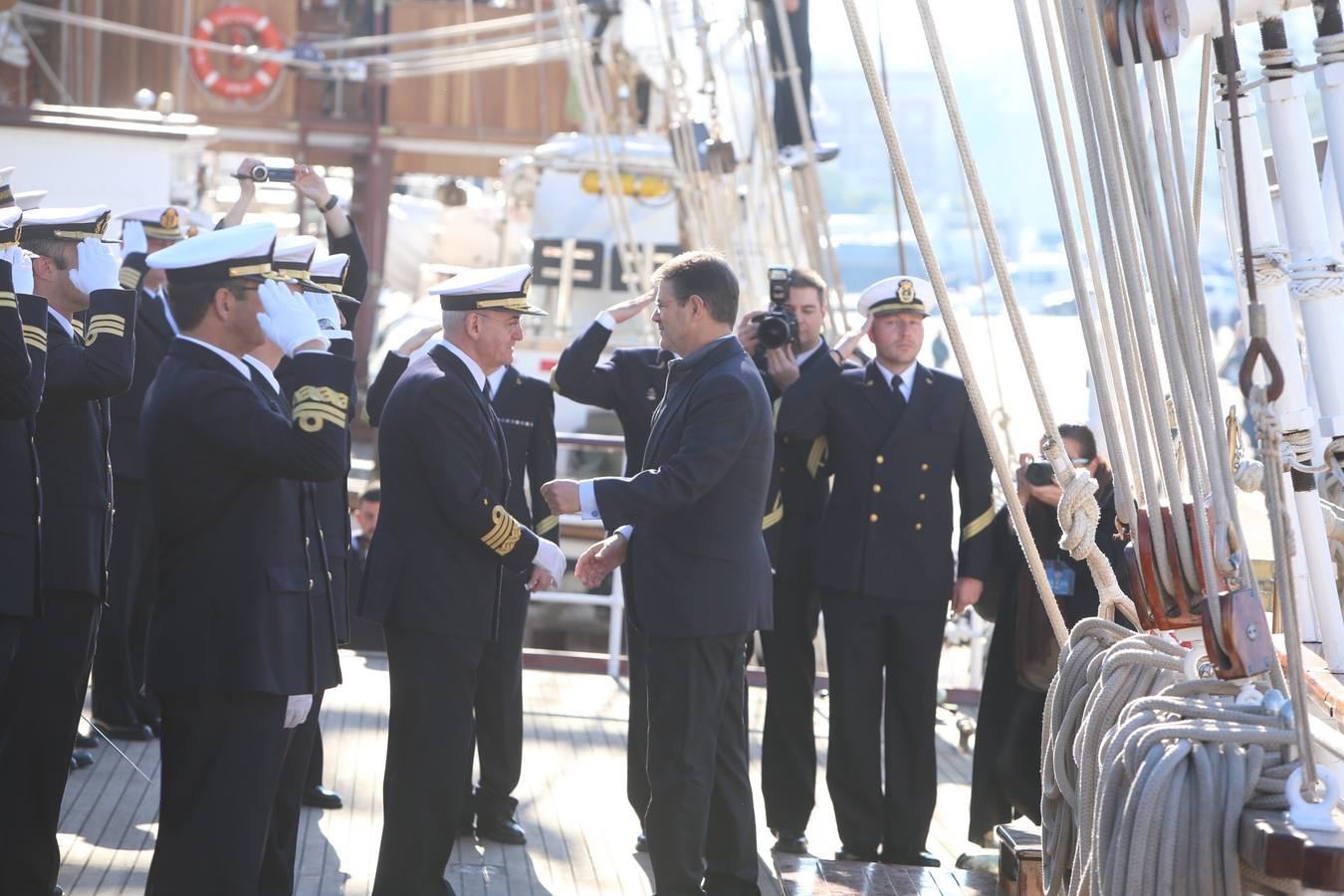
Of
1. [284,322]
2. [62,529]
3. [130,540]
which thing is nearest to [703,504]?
[284,322]

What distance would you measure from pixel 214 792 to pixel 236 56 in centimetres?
1256

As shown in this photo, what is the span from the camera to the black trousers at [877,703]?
14.7 feet

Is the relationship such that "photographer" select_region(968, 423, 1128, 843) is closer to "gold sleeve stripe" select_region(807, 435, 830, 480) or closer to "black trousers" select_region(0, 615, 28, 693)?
"gold sleeve stripe" select_region(807, 435, 830, 480)

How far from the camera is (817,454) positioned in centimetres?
472

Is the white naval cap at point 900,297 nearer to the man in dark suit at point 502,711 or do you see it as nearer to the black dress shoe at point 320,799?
the man in dark suit at point 502,711

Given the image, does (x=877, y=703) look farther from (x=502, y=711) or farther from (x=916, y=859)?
(x=502, y=711)

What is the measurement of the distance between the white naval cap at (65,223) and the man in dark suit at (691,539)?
1132 mm

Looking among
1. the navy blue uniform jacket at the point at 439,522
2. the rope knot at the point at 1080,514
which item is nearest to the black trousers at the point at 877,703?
the navy blue uniform jacket at the point at 439,522

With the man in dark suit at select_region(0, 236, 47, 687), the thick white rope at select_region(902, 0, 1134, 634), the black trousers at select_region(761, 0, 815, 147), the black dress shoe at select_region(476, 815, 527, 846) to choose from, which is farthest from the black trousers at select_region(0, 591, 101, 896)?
the black trousers at select_region(761, 0, 815, 147)

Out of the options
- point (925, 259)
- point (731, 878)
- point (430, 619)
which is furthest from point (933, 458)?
point (925, 259)

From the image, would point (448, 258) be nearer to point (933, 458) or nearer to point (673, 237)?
point (673, 237)

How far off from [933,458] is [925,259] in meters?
1.93

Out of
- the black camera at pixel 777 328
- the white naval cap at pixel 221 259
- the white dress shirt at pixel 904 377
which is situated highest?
the black camera at pixel 777 328

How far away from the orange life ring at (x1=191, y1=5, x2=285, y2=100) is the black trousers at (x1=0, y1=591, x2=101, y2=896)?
11.7 meters
